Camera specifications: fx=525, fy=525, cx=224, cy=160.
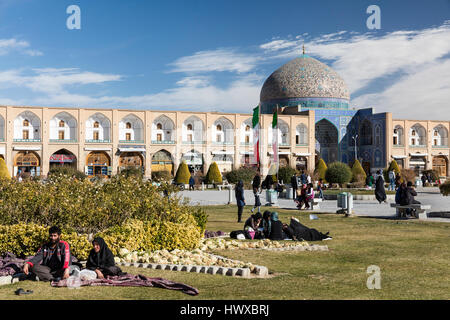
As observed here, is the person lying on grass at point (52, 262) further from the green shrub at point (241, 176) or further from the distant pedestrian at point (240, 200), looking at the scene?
the green shrub at point (241, 176)

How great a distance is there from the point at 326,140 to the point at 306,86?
5.53m

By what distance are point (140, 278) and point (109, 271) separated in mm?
412

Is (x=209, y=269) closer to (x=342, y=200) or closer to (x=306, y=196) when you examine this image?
(x=342, y=200)

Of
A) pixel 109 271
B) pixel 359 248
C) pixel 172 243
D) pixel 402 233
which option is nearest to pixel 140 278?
pixel 109 271

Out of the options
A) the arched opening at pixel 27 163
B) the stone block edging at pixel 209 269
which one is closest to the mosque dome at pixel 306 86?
the arched opening at pixel 27 163

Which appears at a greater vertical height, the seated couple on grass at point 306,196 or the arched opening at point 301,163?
the arched opening at point 301,163

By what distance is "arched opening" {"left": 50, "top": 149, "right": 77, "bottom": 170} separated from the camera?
39.8m

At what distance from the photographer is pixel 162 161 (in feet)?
140

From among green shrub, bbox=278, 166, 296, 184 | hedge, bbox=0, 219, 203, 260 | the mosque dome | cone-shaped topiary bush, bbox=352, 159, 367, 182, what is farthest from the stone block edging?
the mosque dome

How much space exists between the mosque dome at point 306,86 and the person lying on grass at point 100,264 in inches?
1715

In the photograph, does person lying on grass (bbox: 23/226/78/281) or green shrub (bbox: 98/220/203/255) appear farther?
green shrub (bbox: 98/220/203/255)

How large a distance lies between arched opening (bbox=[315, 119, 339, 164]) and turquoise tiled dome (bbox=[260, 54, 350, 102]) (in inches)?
111

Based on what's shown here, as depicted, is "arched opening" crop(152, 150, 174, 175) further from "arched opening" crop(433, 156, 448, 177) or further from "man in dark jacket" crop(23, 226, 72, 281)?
"man in dark jacket" crop(23, 226, 72, 281)

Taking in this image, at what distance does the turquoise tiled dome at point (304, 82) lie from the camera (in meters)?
48.8
